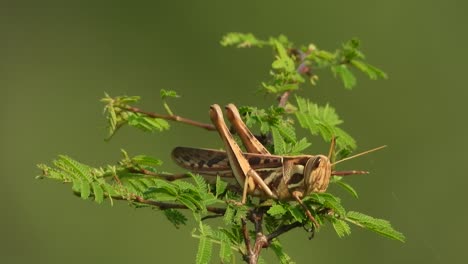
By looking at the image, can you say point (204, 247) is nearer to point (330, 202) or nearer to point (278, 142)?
point (330, 202)

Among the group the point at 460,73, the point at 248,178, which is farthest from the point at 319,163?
the point at 460,73

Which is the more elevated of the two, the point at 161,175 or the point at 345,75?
the point at 345,75

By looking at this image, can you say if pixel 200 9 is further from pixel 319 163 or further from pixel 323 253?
pixel 319 163

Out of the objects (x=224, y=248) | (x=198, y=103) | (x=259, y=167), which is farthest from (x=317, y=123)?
(x=198, y=103)

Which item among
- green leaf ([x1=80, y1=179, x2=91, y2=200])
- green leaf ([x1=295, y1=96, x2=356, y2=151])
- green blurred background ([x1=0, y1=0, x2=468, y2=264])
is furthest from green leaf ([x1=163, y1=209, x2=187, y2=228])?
green blurred background ([x1=0, y1=0, x2=468, y2=264])

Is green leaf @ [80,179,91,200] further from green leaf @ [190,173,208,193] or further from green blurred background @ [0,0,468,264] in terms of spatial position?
green blurred background @ [0,0,468,264]
